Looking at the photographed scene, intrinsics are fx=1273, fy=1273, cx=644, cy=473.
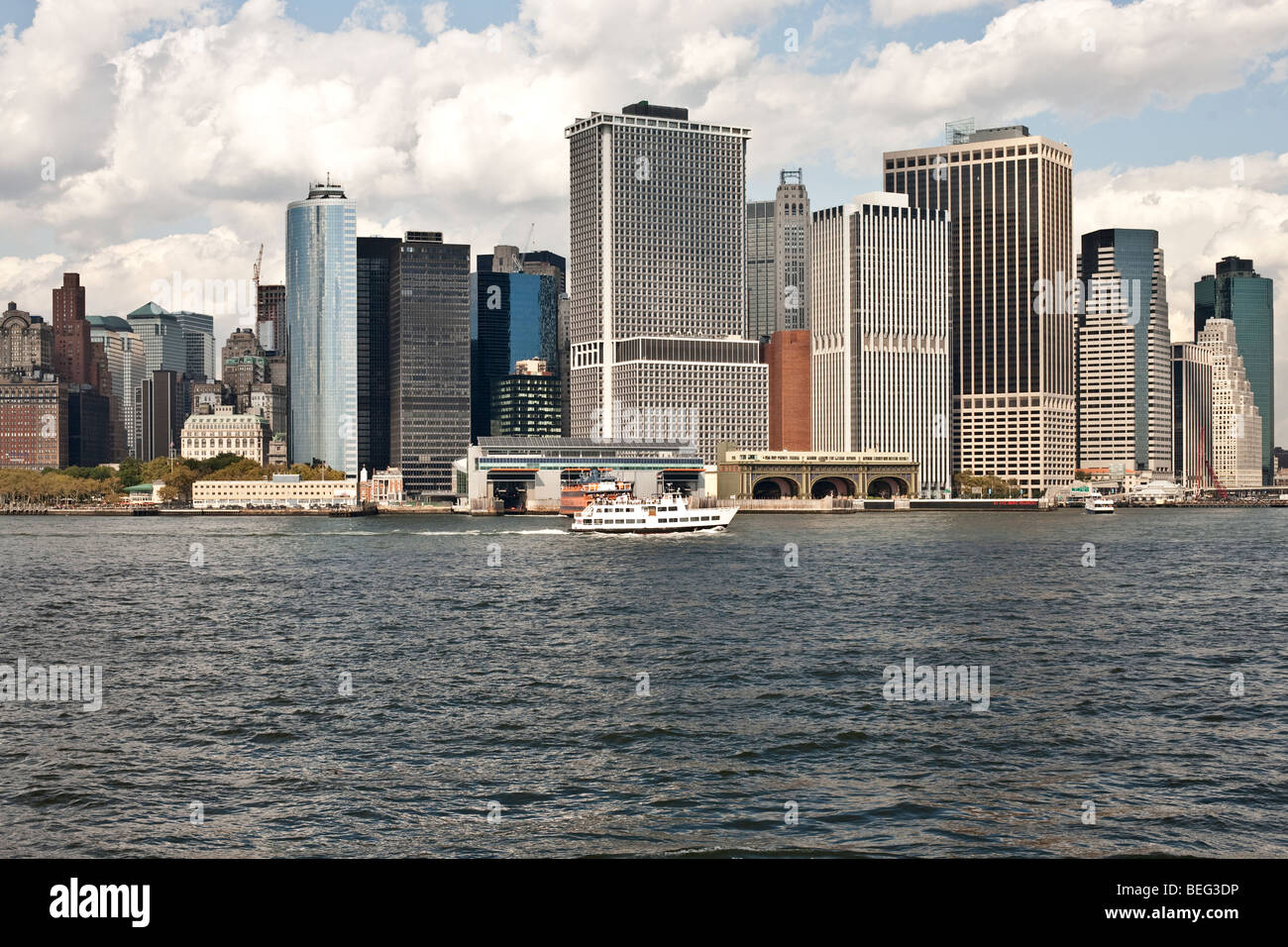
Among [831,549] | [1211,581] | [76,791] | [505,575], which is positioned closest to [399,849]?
[76,791]

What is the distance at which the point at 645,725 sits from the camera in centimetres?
4075

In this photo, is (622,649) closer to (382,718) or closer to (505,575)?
(382,718)

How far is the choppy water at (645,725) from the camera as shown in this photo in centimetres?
2892

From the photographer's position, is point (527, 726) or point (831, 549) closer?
point (527, 726)

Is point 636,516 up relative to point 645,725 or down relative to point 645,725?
up

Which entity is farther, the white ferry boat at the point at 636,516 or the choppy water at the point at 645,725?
the white ferry boat at the point at 636,516

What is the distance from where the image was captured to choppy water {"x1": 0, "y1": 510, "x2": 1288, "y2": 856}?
28.9 metres

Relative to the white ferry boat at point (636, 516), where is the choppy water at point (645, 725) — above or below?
below

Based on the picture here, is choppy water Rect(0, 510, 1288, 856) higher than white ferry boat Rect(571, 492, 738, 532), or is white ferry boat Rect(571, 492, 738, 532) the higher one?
white ferry boat Rect(571, 492, 738, 532)

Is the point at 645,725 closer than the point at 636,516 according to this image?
Yes

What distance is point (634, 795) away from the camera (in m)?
31.9

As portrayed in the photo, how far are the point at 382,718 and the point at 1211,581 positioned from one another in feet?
255

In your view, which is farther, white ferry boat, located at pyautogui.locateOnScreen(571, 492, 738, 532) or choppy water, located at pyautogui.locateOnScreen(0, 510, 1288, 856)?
white ferry boat, located at pyautogui.locateOnScreen(571, 492, 738, 532)
